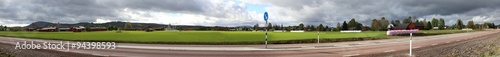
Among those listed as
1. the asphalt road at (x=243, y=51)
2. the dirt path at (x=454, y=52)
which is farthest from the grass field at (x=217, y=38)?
the dirt path at (x=454, y=52)

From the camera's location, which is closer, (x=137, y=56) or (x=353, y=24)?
(x=137, y=56)

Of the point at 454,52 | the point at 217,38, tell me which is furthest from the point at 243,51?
the point at 217,38

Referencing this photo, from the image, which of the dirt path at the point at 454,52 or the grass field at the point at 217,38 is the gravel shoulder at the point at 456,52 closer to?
the dirt path at the point at 454,52

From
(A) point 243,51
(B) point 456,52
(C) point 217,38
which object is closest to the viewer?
(B) point 456,52

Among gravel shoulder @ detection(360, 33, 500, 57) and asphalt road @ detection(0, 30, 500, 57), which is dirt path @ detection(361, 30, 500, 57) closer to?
gravel shoulder @ detection(360, 33, 500, 57)

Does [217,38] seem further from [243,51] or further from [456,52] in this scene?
[456,52]

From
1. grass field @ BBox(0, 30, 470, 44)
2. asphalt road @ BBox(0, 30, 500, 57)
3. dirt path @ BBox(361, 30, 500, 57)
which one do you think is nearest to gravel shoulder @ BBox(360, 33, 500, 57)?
dirt path @ BBox(361, 30, 500, 57)

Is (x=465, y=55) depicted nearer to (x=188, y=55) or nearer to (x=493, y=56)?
(x=493, y=56)

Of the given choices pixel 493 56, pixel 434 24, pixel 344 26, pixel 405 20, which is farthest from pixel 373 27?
pixel 493 56

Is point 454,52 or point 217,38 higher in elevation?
point 217,38

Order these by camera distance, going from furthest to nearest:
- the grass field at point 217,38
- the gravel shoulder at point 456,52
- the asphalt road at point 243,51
→ the grass field at point 217,38
the asphalt road at point 243,51
the gravel shoulder at point 456,52

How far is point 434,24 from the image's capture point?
138625mm

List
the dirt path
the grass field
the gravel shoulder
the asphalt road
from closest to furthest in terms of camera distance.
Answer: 1. the gravel shoulder
2. the dirt path
3. the asphalt road
4. the grass field

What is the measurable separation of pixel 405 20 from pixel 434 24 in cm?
1500
